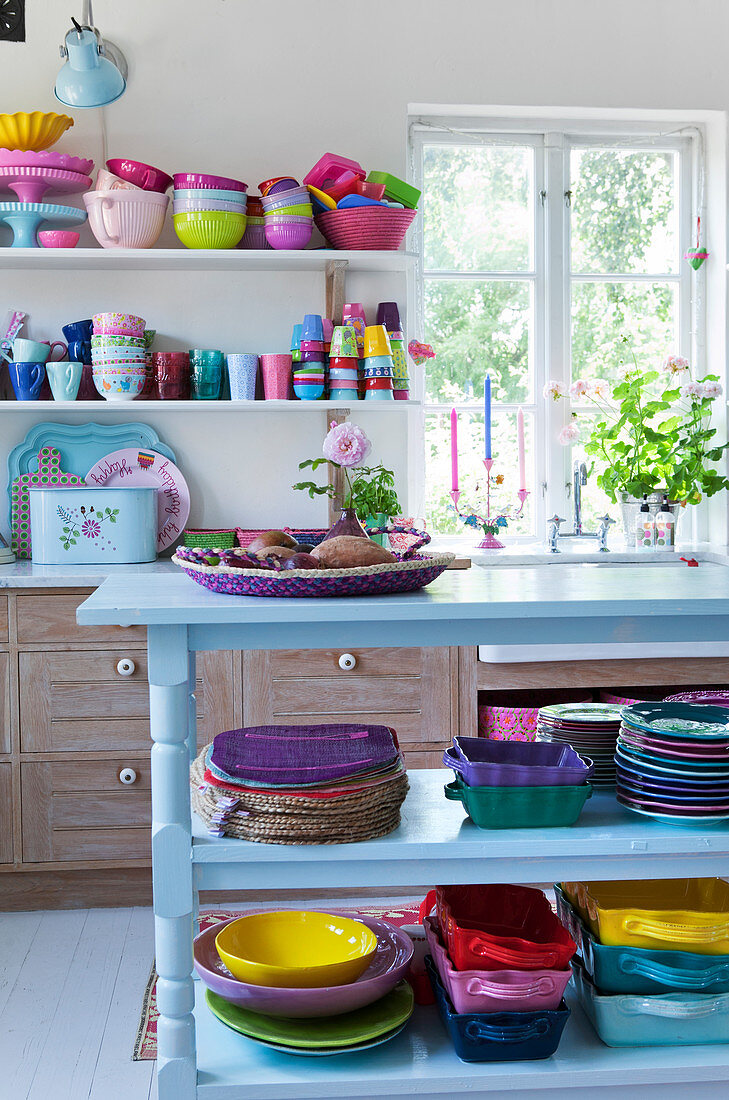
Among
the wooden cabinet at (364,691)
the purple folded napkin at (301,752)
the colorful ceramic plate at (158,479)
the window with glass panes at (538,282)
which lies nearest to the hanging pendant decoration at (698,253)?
the window with glass panes at (538,282)

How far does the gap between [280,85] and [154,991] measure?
2519mm

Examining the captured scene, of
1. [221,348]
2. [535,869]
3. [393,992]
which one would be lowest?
[393,992]

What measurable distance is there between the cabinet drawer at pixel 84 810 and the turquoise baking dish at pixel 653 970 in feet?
5.01

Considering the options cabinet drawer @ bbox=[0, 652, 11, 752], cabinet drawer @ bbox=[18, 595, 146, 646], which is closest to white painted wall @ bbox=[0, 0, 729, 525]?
cabinet drawer @ bbox=[18, 595, 146, 646]

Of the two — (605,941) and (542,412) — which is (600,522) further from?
(605,941)

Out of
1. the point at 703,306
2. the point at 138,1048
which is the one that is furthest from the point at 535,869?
the point at 703,306

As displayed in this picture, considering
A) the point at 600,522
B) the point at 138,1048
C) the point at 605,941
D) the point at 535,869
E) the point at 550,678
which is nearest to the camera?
the point at 535,869

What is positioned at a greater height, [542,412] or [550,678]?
[542,412]

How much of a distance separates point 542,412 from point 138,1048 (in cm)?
230

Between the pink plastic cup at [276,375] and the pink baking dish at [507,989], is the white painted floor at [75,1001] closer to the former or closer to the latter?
the pink baking dish at [507,989]

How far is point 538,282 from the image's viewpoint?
3543 millimetres

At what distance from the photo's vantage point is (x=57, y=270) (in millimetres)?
3188

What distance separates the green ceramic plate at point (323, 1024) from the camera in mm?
1426

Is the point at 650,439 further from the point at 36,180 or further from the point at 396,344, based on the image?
the point at 36,180
